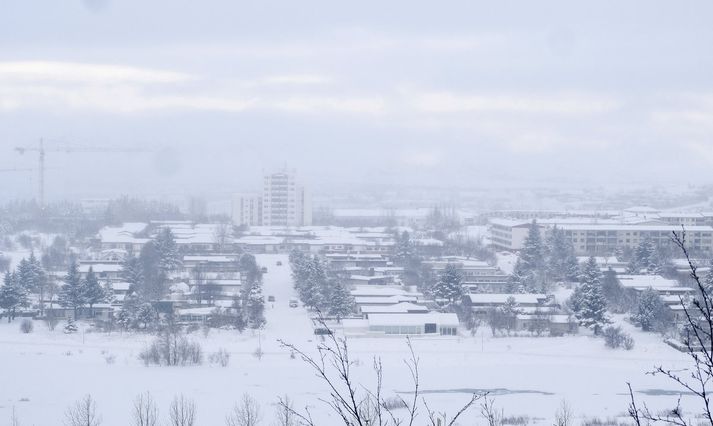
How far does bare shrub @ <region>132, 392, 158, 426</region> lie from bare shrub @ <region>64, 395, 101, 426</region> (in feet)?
0.61

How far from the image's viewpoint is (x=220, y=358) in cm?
636

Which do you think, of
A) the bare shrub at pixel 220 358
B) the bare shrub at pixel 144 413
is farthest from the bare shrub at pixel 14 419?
the bare shrub at pixel 220 358

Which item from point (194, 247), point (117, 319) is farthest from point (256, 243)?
point (117, 319)

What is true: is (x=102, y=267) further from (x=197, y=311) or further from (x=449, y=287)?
(x=449, y=287)

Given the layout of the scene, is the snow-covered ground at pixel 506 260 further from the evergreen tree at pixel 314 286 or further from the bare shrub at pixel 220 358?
the bare shrub at pixel 220 358

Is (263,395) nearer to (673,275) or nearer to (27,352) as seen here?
(27,352)

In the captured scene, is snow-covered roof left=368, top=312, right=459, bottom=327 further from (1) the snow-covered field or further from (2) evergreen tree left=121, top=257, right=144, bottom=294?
(2) evergreen tree left=121, top=257, right=144, bottom=294

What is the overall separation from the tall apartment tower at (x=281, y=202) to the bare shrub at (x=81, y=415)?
14.3 metres

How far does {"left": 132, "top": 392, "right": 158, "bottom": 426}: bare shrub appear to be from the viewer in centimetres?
434

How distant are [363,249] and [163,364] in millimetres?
7747

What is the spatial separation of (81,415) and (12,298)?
167 inches

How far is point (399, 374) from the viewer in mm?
6137

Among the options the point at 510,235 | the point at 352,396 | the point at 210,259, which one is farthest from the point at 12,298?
the point at 510,235

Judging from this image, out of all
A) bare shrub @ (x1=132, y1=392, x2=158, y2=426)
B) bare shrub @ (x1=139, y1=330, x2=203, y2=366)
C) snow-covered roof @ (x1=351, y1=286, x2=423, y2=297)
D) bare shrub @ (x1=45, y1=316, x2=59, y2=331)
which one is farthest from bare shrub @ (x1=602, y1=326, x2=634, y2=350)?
bare shrub @ (x1=45, y1=316, x2=59, y2=331)
